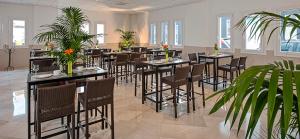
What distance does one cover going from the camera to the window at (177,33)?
10.1 m

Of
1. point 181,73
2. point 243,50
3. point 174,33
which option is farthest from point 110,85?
point 174,33

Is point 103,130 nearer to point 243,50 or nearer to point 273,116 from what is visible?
point 273,116

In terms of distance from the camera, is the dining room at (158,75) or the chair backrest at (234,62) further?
the chair backrest at (234,62)

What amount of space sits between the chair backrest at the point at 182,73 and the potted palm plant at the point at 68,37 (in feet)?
5.44

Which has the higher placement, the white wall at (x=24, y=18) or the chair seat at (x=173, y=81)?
the white wall at (x=24, y=18)

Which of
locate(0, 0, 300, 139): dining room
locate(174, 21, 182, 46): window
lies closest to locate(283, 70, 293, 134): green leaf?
locate(0, 0, 300, 139): dining room

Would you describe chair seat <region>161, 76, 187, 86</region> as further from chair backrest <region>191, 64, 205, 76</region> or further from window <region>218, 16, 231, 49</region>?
window <region>218, 16, 231, 49</region>

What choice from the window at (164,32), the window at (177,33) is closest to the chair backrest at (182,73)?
the window at (177,33)

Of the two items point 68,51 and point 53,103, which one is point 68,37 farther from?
point 53,103

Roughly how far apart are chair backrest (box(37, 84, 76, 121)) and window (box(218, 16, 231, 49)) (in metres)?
6.50

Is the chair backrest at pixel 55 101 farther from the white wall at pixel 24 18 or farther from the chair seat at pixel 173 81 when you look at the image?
the white wall at pixel 24 18

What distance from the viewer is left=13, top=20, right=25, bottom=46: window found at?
375 inches

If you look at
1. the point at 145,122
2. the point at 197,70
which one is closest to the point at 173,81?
the point at 197,70

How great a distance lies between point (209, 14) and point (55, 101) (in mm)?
7218
